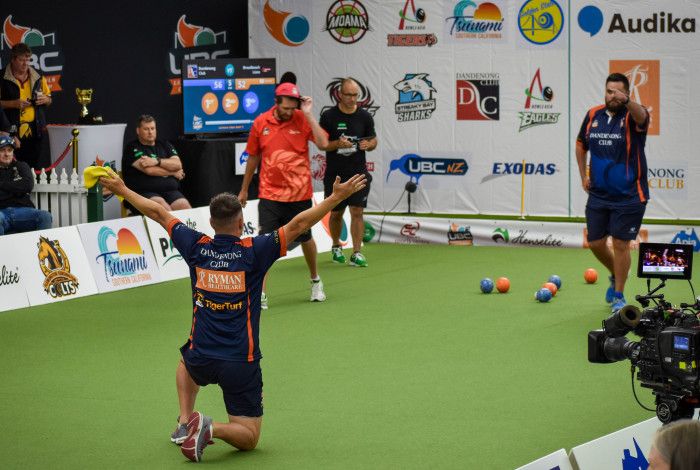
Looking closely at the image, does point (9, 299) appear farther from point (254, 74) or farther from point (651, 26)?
point (651, 26)

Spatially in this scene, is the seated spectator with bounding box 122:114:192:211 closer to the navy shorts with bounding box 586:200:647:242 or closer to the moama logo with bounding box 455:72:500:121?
the moama logo with bounding box 455:72:500:121

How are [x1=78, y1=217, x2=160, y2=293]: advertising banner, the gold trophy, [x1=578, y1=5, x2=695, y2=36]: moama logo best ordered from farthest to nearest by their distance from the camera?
the gold trophy < [x1=578, y1=5, x2=695, y2=36]: moama logo < [x1=78, y1=217, x2=160, y2=293]: advertising banner

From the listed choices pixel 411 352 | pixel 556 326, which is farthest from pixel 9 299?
pixel 556 326

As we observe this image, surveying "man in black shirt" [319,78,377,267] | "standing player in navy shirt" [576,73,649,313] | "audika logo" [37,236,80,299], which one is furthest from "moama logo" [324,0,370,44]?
"standing player in navy shirt" [576,73,649,313]

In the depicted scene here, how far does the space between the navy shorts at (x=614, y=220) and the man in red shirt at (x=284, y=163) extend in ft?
8.07

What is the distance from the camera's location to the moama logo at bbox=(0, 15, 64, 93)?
14695 millimetres

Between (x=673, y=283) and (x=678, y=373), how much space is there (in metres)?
6.92

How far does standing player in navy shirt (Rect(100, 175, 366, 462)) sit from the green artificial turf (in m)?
0.22

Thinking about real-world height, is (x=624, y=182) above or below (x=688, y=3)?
below

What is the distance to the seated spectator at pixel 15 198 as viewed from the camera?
12.2m

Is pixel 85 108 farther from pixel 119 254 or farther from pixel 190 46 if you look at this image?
pixel 119 254

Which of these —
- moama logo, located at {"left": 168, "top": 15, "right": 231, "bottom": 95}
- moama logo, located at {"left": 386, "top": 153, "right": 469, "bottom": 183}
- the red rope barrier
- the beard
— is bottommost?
moama logo, located at {"left": 386, "top": 153, "right": 469, "bottom": 183}

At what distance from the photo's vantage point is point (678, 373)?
539 cm

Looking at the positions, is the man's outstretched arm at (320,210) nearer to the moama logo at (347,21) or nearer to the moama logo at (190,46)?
the moama logo at (347,21)
